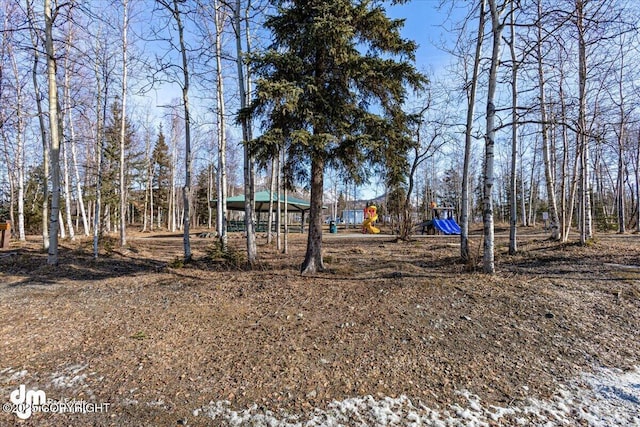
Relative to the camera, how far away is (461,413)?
2.35m

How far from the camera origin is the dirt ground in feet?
8.61

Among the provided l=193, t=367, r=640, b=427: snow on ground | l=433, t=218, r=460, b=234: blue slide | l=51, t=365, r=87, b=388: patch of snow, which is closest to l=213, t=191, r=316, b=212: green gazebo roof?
l=433, t=218, r=460, b=234: blue slide

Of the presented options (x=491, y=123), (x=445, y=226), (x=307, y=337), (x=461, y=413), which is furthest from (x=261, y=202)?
(x=461, y=413)

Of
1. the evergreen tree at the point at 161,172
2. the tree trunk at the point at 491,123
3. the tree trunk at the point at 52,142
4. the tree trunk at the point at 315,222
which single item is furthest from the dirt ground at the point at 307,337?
the evergreen tree at the point at 161,172

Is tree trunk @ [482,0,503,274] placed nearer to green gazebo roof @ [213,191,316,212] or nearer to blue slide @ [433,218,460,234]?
blue slide @ [433,218,460,234]

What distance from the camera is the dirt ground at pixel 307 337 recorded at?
2625 millimetres

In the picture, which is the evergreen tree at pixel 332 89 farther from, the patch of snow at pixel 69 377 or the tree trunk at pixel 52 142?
the tree trunk at pixel 52 142

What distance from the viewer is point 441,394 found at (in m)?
2.58

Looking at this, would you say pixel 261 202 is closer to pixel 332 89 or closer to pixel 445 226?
pixel 445 226

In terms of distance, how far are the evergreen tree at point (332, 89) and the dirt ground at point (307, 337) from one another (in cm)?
216

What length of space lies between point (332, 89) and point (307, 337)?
472cm

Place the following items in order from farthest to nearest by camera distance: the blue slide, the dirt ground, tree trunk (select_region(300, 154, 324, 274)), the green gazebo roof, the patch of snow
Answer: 1. the green gazebo roof
2. the blue slide
3. tree trunk (select_region(300, 154, 324, 274))
4. the patch of snow
5. the dirt ground

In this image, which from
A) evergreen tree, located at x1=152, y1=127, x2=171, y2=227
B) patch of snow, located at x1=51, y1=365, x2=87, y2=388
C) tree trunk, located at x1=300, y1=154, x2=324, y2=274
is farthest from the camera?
evergreen tree, located at x1=152, y1=127, x2=171, y2=227

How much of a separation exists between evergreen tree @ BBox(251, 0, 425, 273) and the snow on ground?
149 inches
